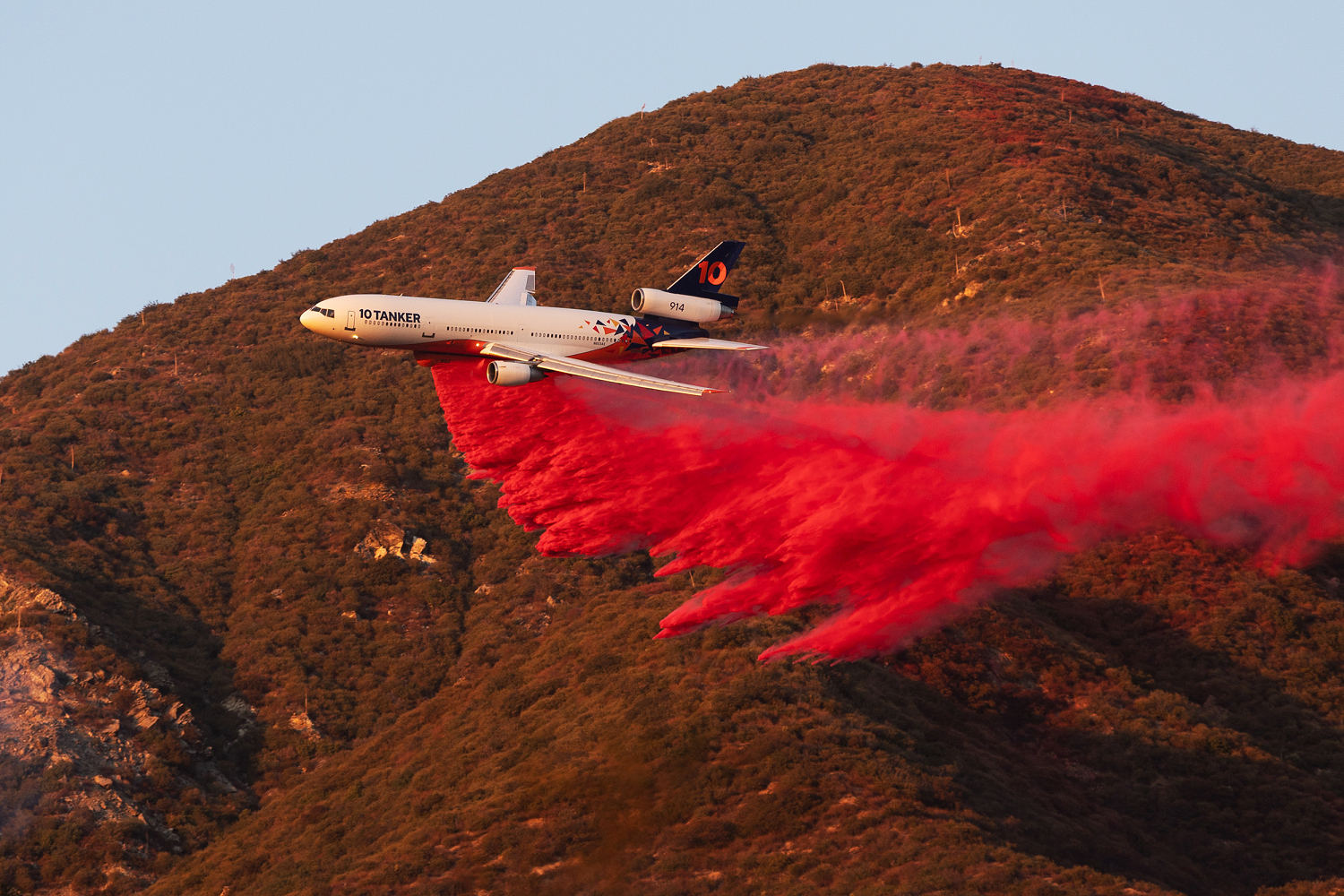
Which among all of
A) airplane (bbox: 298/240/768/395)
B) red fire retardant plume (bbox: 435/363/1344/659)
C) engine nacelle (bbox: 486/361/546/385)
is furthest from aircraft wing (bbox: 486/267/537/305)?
engine nacelle (bbox: 486/361/546/385)

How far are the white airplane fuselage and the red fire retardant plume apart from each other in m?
1.60

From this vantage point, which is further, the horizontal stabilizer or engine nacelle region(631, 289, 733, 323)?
engine nacelle region(631, 289, 733, 323)

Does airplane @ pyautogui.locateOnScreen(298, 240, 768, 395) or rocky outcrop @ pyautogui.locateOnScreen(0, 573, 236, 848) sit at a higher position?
airplane @ pyautogui.locateOnScreen(298, 240, 768, 395)

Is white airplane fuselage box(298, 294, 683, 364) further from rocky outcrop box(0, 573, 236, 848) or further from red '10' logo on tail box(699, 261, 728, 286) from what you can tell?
rocky outcrop box(0, 573, 236, 848)

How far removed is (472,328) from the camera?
41.9 metres

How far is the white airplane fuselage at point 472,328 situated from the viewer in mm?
40094

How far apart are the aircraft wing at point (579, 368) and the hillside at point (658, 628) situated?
2.62 meters

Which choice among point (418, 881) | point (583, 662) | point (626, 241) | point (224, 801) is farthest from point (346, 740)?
point (626, 241)

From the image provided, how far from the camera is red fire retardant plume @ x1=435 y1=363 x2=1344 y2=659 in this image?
38.9m

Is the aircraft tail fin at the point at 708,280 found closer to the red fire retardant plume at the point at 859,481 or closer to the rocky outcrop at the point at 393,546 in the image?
the red fire retardant plume at the point at 859,481

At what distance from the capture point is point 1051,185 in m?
95.4

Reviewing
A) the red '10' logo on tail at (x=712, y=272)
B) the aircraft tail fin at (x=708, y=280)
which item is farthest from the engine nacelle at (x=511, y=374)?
the red '10' logo on tail at (x=712, y=272)

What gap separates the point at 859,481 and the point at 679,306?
1009 centimetres

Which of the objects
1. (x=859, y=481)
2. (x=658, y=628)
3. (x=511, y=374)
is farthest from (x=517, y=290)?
(x=658, y=628)
